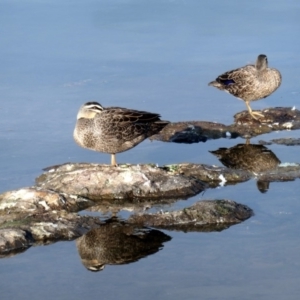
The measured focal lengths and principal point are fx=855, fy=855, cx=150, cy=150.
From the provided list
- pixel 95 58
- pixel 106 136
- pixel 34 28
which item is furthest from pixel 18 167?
pixel 34 28

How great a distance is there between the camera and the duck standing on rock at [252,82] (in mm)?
13406

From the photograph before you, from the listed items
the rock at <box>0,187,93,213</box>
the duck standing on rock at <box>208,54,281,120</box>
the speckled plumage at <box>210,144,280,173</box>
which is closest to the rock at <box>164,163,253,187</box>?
the speckled plumage at <box>210,144,280,173</box>

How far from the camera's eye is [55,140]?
1154 cm

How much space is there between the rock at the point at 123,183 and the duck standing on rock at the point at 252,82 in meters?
4.07

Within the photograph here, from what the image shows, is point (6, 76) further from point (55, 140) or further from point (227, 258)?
point (227, 258)

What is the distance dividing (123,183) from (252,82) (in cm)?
463

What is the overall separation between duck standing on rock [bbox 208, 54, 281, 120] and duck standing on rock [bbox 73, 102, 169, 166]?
3592 millimetres

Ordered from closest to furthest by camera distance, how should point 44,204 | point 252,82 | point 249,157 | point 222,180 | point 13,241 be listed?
1. point 13,241
2. point 44,204
3. point 222,180
4. point 249,157
5. point 252,82

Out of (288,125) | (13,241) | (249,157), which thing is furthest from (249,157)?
(13,241)

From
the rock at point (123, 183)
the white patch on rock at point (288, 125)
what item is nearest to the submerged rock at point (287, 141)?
the white patch on rock at point (288, 125)

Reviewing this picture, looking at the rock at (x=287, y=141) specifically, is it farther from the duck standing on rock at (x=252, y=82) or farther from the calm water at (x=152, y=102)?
the duck standing on rock at (x=252, y=82)

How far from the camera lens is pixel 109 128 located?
992 cm

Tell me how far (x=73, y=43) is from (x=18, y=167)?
6601 mm

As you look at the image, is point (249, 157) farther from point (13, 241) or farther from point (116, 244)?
point (13, 241)
